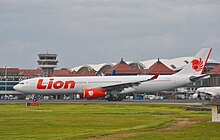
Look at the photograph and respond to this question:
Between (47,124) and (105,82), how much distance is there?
169 feet

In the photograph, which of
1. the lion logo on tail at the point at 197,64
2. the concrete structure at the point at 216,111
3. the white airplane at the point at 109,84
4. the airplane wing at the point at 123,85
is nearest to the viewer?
the concrete structure at the point at 216,111

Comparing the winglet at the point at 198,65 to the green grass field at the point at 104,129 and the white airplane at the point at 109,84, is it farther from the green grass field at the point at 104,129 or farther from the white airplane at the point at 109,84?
the green grass field at the point at 104,129

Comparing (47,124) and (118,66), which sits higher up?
(118,66)

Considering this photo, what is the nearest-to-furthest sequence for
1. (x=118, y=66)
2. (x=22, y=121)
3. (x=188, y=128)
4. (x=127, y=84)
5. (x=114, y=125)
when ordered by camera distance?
(x=188, y=128) < (x=114, y=125) < (x=22, y=121) < (x=127, y=84) < (x=118, y=66)

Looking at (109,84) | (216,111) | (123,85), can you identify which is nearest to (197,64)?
(123,85)

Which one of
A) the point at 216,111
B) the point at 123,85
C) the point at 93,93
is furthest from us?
the point at 93,93

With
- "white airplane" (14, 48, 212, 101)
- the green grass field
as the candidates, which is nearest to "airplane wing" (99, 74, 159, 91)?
"white airplane" (14, 48, 212, 101)

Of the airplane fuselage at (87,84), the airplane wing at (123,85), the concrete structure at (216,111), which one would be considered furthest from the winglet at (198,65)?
the concrete structure at (216,111)

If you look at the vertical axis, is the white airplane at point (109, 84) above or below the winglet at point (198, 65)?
below

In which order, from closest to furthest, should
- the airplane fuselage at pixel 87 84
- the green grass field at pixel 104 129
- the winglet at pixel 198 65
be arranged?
the green grass field at pixel 104 129 → the airplane fuselage at pixel 87 84 → the winglet at pixel 198 65

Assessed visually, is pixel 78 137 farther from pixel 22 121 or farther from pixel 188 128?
pixel 22 121

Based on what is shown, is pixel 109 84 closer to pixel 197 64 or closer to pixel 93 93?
pixel 93 93

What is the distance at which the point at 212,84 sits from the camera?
174 metres

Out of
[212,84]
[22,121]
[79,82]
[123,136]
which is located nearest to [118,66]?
[212,84]
